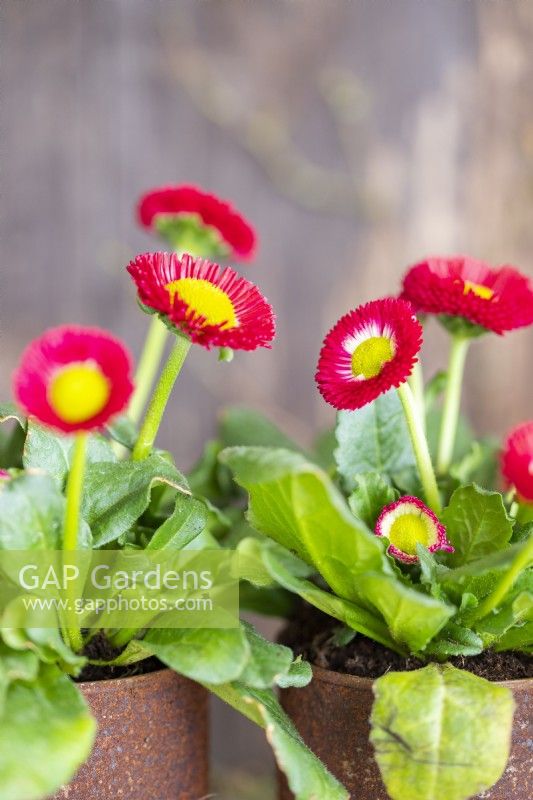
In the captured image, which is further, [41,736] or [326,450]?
[326,450]

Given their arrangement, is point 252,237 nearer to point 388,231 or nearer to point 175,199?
point 175,199

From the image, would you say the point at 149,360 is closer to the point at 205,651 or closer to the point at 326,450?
the point at 326,450

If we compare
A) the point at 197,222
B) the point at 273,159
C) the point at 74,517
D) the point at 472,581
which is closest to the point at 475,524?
the point at 472,581

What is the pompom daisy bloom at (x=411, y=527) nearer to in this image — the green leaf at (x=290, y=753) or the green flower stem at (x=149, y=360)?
the green leaf at (x=290, y=753)

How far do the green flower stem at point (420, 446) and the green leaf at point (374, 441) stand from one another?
0.16 ft

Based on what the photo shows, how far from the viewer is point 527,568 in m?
0.51

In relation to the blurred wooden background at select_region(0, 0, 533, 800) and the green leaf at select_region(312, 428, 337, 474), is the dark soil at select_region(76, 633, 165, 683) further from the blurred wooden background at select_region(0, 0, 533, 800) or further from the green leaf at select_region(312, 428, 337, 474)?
the blurred wooden background at select_region(0, 0, 533, 800)

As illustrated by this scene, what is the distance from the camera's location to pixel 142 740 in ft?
1.67

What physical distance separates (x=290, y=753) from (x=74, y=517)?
0.53ft

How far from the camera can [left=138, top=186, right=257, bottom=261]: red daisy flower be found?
2.41ft

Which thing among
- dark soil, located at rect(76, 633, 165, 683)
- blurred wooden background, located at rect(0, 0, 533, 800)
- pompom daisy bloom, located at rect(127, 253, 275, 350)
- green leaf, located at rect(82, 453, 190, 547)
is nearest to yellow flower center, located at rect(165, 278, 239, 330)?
pompom daisy bloom, located at rect(127, 253, 275, 350)

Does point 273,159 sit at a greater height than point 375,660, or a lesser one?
greater

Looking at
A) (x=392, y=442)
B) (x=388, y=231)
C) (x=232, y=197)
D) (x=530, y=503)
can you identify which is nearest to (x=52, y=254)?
(x=232, y=197)

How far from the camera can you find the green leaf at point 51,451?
518 millimetres
